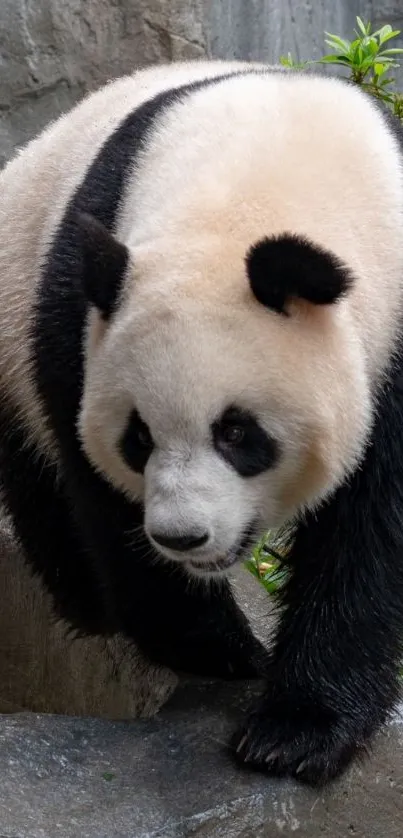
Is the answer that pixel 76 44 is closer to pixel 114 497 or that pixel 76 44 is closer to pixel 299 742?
pixel 114 497

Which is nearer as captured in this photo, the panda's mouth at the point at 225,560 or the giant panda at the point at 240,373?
the giant panda at the point at 240,373

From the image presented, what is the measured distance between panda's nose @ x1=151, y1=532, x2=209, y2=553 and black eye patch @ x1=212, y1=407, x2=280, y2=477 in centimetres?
19

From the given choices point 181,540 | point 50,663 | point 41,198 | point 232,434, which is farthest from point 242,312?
point 50,663

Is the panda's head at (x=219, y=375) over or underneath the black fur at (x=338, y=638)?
over

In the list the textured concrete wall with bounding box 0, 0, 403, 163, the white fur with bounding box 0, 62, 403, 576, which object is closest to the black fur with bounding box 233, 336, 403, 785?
the white fur with bounding box 0, 62, 403, 576

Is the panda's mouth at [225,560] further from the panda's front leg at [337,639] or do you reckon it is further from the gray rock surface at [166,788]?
the gray rock surface at [166,788]

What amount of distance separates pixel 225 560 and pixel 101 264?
0.70 metres

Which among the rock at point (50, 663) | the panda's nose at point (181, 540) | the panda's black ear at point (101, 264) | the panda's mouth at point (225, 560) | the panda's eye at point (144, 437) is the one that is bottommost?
the rock at point (50, 663)

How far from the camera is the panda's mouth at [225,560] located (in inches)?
109

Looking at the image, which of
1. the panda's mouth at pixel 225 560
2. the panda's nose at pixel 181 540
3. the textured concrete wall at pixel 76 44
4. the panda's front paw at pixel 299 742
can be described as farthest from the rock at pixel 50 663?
the textured concrete wall at pixel 76 44

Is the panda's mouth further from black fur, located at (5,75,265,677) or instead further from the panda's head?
black fur, located at (5,75,265,677)

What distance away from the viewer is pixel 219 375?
254 cm

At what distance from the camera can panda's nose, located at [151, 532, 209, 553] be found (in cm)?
250

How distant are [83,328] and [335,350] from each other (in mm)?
682
